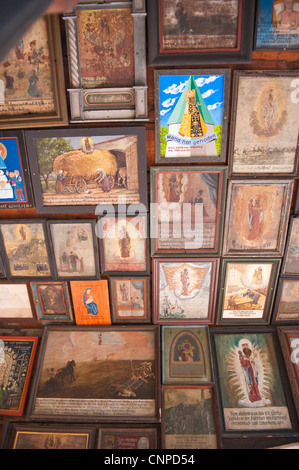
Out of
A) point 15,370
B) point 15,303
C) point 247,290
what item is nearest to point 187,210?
point 247,290

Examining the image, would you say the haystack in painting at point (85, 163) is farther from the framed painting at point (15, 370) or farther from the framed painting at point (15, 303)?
the framed painting at point (15, 370)

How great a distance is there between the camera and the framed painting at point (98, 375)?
11.2 feet

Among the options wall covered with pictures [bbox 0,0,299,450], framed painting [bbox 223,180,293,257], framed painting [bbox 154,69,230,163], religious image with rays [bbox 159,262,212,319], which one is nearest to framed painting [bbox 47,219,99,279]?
wall covered with pictures [bbox 0,0,299,450]

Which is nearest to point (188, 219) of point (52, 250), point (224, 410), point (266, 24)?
point (52, 250)

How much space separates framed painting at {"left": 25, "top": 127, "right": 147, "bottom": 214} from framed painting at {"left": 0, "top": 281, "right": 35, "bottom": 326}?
107 cm

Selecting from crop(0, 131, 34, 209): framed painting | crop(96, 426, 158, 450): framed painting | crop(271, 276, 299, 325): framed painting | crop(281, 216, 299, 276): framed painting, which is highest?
crop(0, 131, 34, 209): framed painting

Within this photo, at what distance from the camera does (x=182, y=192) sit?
323cm

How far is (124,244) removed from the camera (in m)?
3.48

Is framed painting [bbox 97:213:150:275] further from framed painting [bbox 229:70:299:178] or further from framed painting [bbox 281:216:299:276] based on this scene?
framed painting [bbox 281:216:299:276]

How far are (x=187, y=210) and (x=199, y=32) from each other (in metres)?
1.58

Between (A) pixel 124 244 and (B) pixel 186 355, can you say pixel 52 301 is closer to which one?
(A) pixel 124 244

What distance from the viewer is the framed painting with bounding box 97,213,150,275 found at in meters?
3.38

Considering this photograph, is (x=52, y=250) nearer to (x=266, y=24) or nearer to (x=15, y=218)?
(x=15, y=218)

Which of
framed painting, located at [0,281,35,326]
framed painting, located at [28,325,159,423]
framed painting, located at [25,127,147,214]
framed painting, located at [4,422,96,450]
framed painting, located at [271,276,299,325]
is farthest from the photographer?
framed painting, located at [0,281,35,326]
